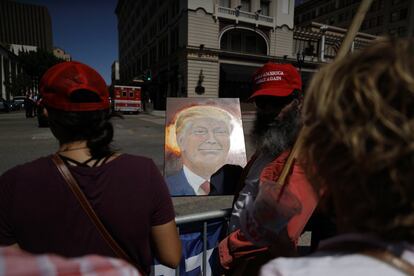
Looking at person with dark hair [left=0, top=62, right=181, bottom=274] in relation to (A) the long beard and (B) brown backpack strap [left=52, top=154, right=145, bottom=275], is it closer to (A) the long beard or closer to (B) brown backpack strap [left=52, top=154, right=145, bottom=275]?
(B) brown backpack strap [left=52, top=154, right=145, bottom=275]

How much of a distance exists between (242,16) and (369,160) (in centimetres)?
3060

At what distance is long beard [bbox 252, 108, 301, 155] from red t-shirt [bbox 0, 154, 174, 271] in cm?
84

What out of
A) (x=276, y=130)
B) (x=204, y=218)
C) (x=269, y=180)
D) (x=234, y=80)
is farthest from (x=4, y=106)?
(x=269, y=180)

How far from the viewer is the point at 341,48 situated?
3.84 ft

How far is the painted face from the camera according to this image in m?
2.41

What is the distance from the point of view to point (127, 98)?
87.2ft

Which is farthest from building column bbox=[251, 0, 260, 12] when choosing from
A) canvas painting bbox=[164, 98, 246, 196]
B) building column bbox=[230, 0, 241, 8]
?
canvas painting bbox=[164, 98, 246, 196]

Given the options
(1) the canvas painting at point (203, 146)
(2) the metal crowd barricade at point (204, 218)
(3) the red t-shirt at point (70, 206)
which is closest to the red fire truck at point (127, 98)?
(1) the canvas painting at point (203, 146)

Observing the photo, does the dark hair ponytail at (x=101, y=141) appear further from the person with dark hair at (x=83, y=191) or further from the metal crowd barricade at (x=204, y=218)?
the metal crowd barricade at (x=204, y=218)

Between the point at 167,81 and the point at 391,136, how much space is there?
32757mm

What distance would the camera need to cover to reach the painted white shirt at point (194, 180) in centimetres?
235

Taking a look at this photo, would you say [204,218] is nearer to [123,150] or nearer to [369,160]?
[369,160]

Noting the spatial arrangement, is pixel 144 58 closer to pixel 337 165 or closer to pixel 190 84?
pixel 190 84

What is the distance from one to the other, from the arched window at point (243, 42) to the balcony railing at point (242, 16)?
1109mm
